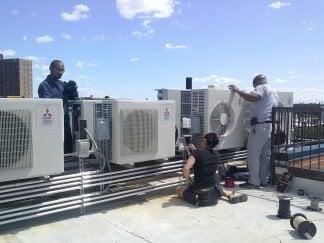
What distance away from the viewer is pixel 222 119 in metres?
7.59

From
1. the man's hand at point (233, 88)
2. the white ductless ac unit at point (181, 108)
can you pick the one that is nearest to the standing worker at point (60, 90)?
the white ductless ac unit at point (181, 108)

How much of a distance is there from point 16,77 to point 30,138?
247 cm

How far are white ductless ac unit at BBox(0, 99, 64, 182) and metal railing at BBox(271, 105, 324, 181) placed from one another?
Answer: 3910 millimetres

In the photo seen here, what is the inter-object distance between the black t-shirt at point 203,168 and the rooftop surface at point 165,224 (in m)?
0.34

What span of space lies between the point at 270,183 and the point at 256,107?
1.34 m

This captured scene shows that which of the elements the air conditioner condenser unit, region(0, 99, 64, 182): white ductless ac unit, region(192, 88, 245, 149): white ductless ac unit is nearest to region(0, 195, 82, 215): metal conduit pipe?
region(0, 99, 64, 182): white ductless ac unit

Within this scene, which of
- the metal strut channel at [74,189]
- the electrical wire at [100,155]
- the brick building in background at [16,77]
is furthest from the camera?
the brick building in background at [16,77]

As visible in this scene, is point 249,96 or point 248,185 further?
point 248,185

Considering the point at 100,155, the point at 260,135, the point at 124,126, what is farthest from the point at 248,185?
the point at 100,155

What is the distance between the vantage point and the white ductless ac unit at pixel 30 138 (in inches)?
192

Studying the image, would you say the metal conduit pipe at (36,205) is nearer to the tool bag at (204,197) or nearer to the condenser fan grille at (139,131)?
the condenser fan grille at (139,131)

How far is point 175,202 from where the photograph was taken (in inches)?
253

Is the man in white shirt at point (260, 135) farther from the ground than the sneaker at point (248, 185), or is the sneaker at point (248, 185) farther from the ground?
the man in white shirt at point (260, 135)

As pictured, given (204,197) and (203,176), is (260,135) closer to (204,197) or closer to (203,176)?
(203,176)
